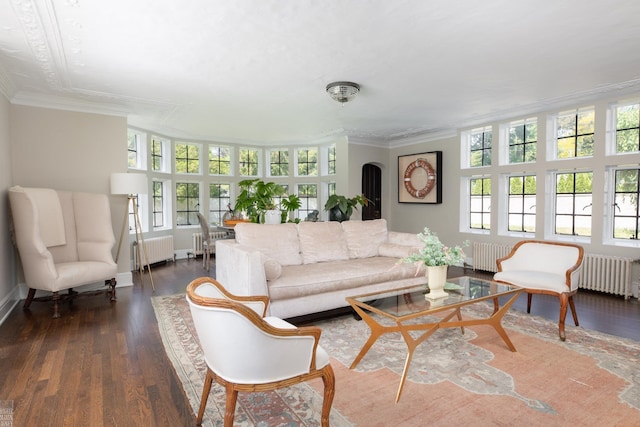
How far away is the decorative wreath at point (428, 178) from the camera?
6.97 meters

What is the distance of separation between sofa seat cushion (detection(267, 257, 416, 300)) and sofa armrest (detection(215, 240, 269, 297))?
16 centimetres

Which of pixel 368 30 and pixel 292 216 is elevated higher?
pixel 368 30

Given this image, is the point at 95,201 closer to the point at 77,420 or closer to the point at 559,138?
the point at 77,420

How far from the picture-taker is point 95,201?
14.8ft

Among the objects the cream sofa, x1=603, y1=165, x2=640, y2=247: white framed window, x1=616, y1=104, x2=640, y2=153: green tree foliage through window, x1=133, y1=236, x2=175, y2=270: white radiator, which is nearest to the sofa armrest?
the cream sofa

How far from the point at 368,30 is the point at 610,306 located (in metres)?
4.06

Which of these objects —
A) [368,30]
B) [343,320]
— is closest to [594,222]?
[343,320]

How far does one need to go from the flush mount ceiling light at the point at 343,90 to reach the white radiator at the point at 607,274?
3824 mm

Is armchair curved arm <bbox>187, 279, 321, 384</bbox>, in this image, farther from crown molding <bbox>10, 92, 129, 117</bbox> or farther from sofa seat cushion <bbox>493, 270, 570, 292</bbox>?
crown molding <bbox>10, 92, 129, 117</bbox>

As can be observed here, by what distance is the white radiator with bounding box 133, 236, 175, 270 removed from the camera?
6.07 m

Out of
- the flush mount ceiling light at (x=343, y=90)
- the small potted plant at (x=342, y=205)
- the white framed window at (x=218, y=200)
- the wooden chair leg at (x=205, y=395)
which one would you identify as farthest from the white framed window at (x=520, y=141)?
the wooden chair leg at (x=205, y=395)

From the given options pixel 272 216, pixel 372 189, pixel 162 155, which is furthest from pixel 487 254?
pixel 162 155

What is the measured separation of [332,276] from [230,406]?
6.26 feet

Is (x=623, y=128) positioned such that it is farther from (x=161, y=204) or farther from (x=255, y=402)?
(x=161, y=204)
